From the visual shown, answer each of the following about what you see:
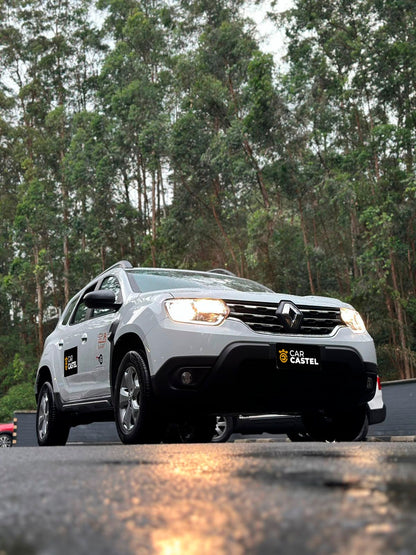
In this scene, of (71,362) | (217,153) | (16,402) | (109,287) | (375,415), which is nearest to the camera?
(375,415)

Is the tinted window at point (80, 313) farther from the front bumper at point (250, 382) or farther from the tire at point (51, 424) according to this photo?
the front bumper at point (250, 382)

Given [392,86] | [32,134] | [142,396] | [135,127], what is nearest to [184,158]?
[135,127]

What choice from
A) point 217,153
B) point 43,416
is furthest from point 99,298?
point 217,153

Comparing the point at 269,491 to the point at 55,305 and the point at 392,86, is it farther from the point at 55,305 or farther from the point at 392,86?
the point at 55,305

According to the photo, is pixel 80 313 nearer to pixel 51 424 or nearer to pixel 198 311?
pixel 51 424

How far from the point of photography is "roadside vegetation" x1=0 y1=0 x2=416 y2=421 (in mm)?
30453

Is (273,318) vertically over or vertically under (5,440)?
over

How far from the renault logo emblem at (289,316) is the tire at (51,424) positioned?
3.17 meters

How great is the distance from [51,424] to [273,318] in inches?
131

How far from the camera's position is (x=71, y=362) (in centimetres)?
866

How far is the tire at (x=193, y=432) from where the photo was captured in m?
7.91

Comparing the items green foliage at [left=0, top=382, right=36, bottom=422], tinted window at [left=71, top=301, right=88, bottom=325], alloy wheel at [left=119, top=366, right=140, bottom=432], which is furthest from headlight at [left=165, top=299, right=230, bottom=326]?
green foliage at [left=0, top=382, right=36, bottom=422]

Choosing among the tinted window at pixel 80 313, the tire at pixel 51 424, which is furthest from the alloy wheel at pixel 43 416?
the tinted window at pixel 80 313

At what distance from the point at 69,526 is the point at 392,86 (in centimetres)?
3077
